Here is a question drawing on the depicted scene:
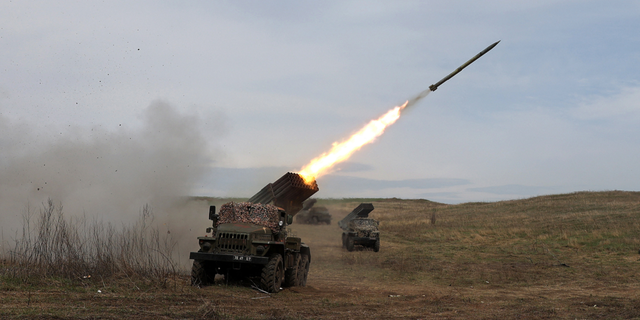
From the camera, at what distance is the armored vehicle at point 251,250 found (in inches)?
589

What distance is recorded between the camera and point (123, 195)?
97.6ft

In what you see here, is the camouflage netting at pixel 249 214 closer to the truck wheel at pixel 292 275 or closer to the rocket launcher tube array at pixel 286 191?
the truck wheel at pixel 292 275

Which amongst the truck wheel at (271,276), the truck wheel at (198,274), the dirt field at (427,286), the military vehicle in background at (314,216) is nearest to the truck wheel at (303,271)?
the dirt field at (427,286)

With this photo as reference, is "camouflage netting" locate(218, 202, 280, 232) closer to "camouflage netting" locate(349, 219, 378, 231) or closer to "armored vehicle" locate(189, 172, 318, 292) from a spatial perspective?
"armored vehicle" locate(189, 172, 318, 292)

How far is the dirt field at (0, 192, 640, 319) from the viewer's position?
11.6 m

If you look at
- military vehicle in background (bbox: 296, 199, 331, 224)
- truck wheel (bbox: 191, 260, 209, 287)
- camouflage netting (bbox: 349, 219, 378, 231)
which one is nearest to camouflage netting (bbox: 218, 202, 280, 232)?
truck wheel (bbox: 191, 260, 209, 287)

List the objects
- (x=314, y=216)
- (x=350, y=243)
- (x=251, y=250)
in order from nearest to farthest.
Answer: (x=251, y=250)
(x=350, y=243)
(x=314, y=216)

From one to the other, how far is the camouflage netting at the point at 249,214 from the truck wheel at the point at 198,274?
182cm

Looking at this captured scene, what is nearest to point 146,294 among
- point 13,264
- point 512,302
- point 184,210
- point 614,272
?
point 13,264

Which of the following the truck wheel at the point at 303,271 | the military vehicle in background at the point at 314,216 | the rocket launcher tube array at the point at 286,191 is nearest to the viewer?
the truck wheel at the point at 303,271

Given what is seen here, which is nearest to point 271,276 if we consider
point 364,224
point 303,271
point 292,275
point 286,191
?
point 292,275

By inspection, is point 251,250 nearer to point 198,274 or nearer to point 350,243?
point 198,274

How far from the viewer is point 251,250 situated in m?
15.3

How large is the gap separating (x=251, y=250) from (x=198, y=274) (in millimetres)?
1609
